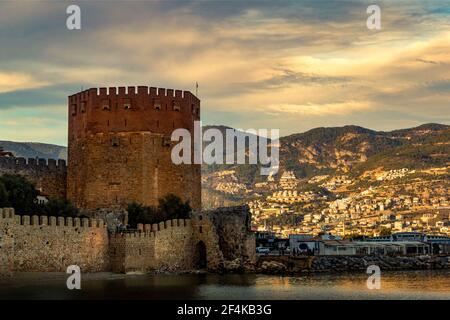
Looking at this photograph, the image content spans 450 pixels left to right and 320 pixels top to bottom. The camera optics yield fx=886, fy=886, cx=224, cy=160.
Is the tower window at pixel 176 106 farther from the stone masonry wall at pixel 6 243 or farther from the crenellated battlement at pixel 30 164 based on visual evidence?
the stone masonry wall at pixel 6 243

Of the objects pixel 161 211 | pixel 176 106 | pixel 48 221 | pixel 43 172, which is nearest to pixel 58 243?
pixel 48 221

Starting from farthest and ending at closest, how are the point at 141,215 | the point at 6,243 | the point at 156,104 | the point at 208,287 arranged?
the point at 156,104, the point at 141,215, the point at 208,287, the point at 6,243

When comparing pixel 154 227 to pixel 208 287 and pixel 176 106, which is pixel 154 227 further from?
pixel 176 106

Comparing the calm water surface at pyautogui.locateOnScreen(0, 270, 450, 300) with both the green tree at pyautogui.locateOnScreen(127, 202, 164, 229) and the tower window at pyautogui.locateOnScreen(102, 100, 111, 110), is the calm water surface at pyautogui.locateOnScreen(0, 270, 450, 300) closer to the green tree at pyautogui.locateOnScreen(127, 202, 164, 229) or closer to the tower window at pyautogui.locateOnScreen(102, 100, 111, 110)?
the green tree at pyautogui.locateOnScreen(127, 202, 164, 229)
